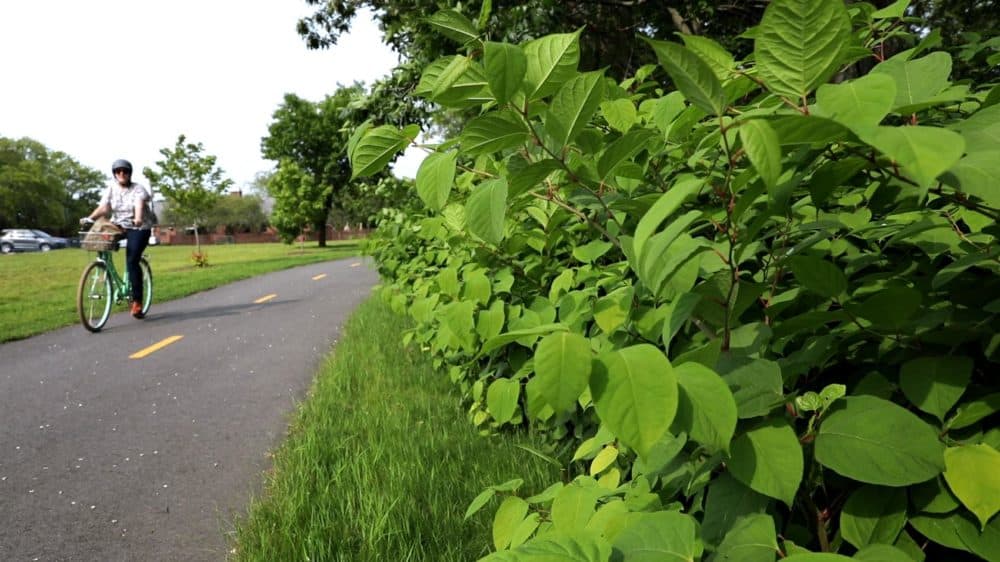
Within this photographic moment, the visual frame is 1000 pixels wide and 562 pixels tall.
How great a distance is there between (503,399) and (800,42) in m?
1.31

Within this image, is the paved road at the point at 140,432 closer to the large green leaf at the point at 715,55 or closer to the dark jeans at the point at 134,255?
the dark jeans at the point at 134,255

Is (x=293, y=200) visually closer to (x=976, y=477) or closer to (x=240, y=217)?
(x=976, y=477)

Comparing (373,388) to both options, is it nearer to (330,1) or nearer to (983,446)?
(983,446)

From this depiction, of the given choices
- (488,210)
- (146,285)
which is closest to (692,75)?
(488,210)

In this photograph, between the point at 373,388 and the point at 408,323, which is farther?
the point at 408,323

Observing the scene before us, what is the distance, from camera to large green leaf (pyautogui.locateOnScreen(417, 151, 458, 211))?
0.89 metres

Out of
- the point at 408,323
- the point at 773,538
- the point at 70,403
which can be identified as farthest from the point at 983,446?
the point at 408,323

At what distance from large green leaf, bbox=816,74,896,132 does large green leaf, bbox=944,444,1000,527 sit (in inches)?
19.1

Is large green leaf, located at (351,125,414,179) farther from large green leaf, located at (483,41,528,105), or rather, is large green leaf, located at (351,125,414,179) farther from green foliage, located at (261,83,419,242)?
green foliage, located at (261,83,419,242)

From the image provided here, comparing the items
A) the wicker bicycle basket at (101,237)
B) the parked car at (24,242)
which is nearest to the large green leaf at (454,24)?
the wicker bicycle basket at (101,237)

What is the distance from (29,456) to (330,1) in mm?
7882

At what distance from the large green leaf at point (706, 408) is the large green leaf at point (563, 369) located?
122 mm

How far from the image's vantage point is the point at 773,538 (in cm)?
74

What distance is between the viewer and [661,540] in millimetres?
745
